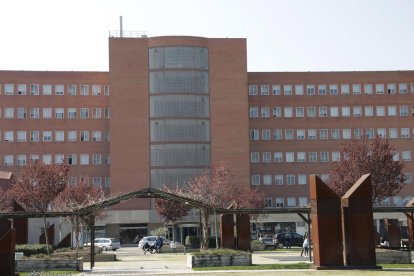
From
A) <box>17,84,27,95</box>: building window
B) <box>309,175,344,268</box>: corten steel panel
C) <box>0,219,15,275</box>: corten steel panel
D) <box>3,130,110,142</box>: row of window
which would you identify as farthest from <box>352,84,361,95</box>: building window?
<box>0,219,15,275</box>: corten steel panel

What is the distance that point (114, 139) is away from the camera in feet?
310

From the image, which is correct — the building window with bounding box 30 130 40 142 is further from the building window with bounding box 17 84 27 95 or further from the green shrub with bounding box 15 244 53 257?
the green shrub with bounding box 15 244 53 257

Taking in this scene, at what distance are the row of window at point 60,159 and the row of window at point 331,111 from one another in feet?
69.7

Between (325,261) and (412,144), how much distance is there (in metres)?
69.6

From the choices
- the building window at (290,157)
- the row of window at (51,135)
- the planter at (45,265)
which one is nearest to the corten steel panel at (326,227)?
the planter at (45,265)

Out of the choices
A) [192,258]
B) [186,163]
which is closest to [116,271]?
[192,258]

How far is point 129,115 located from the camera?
94.9 meters

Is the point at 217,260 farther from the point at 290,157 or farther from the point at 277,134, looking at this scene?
the point at 277,134

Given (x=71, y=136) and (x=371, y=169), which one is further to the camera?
(x=71, y=136)

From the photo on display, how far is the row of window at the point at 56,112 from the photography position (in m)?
97.0

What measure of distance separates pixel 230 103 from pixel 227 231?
4685 centimetres

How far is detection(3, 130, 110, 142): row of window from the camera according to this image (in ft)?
318

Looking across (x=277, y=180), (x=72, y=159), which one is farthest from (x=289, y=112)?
(x=72, y=159)

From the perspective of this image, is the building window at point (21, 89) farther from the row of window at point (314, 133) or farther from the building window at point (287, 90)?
the building window at point (287, 90)
